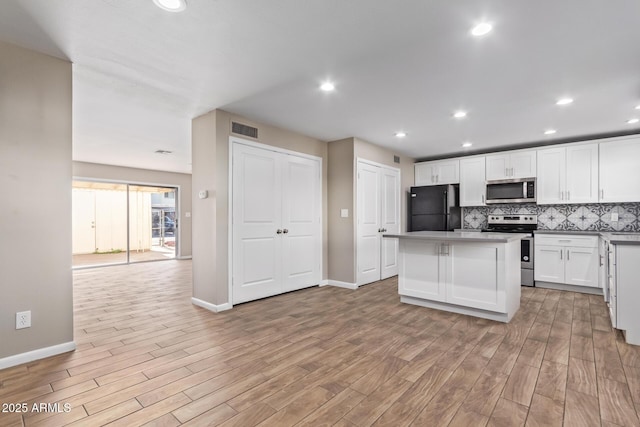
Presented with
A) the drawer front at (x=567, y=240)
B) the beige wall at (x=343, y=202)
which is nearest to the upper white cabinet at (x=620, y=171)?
the drawer front at (x=567, y=240)

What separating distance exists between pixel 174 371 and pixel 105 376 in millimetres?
466

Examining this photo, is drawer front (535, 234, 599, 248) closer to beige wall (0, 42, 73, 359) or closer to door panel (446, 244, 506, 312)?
door panel (446, 244, 506, 312)

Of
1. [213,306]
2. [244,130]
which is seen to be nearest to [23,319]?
[213,306]

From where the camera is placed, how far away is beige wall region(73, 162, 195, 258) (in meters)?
7.09

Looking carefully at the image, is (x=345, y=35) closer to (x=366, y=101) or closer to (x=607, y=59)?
(x=366, y=101)

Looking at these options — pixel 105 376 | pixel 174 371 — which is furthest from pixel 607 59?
pixel 105 376

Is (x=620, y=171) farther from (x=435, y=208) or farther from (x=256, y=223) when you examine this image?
(x=256, y=223)

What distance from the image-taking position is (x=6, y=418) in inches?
67.1

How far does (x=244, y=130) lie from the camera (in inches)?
158

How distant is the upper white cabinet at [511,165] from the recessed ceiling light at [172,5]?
5.53 m

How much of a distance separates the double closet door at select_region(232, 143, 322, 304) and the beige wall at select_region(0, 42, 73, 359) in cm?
170

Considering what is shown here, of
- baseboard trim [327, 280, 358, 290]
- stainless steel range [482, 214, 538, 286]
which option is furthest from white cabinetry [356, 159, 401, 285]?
stainless steel range [482, 214, 538, 286]

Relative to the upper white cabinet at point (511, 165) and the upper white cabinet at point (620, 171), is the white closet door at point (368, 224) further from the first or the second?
the upper white cabinet at point (620, 171)

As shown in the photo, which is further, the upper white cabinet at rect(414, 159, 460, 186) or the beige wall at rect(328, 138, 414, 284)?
the upper white cabinet at rect(414, 159, 460, 186)
